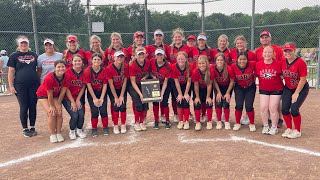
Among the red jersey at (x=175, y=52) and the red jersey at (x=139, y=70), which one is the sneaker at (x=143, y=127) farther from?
the red jersey at (x=175, y=52)

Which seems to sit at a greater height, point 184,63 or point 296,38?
point 296,38

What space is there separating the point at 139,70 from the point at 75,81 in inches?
47.0

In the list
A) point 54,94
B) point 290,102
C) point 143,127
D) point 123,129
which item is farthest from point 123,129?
point 290,102

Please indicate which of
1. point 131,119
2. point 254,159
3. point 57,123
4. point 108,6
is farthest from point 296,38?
point 57,123

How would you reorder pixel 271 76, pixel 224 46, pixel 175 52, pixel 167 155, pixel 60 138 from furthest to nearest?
1. pixel 175 52
2. pixel 224 46
3. pixel 60 138
4. pixel 271 76
5. pixel 167 155

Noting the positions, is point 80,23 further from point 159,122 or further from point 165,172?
point 165,172

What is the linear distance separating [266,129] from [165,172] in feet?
7.87

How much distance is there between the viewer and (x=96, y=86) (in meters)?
5.21

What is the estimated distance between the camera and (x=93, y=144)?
15.6 feet

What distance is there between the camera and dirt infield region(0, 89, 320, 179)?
352 centimetres

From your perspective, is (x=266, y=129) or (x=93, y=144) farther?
(x=266, y=129)

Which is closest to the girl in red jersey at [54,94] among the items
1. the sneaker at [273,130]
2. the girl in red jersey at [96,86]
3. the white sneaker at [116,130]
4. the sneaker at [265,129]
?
the girl in red jersey at [96,86]

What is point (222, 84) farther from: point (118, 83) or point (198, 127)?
point (118, 83)

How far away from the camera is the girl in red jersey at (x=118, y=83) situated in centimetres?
520
